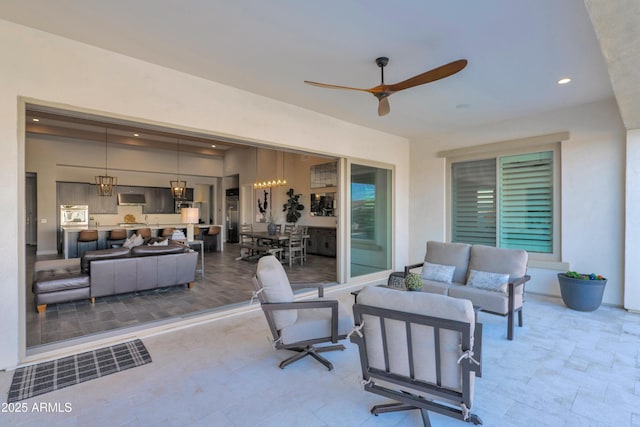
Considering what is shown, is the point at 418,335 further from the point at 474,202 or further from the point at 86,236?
the point at 86,236

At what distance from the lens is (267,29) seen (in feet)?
9.15

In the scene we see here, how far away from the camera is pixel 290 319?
271cm

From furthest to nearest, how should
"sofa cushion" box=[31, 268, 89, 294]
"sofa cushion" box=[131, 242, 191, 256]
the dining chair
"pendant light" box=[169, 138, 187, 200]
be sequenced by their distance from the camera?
"pendant light" box=[169, 138, 187, 200]
the dining chair
"sofa cushion" box=[131, 242, 191, 256]
"sofa cushion" box=[31, 268, 89, 294]

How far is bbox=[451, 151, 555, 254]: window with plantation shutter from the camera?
17.2 ft

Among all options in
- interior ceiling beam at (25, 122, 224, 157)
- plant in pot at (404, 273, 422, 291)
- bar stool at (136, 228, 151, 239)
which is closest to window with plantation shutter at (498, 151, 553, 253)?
plant in pot at (404, 273, 422, 291)

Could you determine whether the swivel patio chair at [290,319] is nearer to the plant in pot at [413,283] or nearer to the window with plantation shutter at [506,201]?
the plant in pot at [413,283]

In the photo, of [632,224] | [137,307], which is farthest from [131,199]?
[632,224]

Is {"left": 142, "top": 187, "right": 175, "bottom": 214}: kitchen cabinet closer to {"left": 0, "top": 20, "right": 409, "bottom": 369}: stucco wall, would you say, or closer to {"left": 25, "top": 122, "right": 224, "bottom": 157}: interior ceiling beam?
{"left": 25, "top": 122, "right": 224, "bottom": 157}: interior ceiling beam

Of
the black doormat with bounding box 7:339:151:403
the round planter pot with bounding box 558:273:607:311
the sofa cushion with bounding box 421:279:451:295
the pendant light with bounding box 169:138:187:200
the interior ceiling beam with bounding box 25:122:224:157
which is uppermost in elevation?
the interior ceiling beam with bounding box 25:122:224:157

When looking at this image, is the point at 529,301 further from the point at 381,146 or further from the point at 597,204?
the point at 381,146

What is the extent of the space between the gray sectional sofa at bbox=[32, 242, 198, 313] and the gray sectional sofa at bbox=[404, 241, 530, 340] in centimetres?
392

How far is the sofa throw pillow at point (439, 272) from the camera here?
4.18m

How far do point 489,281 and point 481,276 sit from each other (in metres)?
0.11

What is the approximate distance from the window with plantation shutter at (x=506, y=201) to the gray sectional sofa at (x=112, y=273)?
5.26 metres
